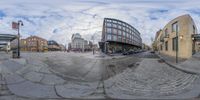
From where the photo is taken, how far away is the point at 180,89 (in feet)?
15.6

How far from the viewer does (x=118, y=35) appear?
4.75 metres

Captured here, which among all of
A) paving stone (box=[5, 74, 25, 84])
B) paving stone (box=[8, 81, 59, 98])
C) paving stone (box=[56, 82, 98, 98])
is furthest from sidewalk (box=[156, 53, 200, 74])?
paving stone (box=[5, 74, 25, 84])

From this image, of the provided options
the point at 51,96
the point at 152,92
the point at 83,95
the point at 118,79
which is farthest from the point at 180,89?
the point at 51,96

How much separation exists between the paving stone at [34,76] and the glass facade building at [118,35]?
211 cm

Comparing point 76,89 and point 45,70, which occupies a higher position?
point 45,70

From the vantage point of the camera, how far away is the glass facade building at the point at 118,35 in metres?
4.71

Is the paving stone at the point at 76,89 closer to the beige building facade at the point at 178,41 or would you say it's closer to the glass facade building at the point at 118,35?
the glass facade building at the point at 118,35

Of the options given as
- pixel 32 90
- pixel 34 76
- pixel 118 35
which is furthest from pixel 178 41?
pixel 32 90

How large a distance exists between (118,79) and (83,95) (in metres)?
1.42

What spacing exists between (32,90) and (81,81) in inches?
52.5

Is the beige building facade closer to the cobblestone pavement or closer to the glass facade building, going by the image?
the cobblestone pavement

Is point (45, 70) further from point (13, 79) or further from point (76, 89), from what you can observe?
point (76, 89)

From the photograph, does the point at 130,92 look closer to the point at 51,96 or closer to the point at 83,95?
the point at 83,95

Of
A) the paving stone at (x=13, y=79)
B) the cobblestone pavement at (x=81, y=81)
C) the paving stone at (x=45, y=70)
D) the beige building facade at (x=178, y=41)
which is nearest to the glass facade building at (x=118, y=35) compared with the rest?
the cobblestone pavement at (x=81, y=81)
